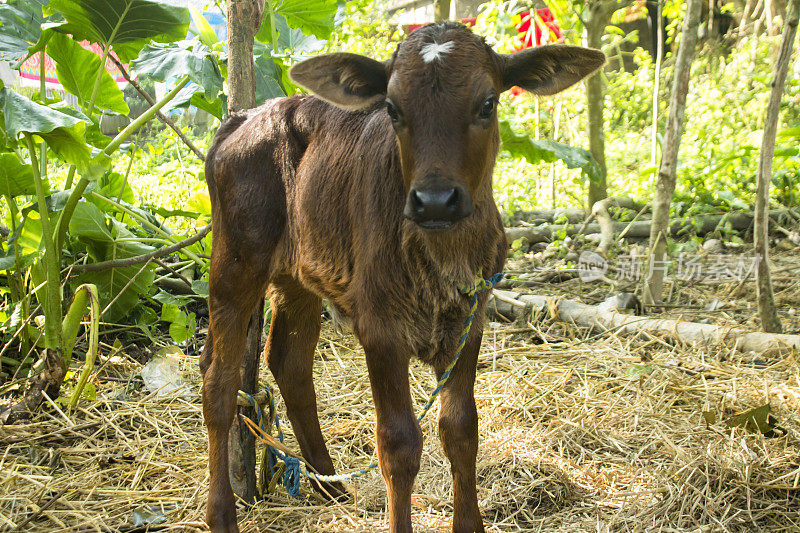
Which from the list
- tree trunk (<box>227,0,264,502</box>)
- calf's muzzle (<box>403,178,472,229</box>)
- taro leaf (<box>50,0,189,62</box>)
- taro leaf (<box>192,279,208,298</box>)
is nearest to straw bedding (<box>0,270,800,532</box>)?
tree trunk (<box>227,0,264,502</box>)

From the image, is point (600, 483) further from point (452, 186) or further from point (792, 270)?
point (792, 270)

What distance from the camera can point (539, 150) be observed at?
523cm

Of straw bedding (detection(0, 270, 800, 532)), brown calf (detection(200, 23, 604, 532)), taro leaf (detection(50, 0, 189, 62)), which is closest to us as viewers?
brown calf (detection(200, 23, 604, 532))

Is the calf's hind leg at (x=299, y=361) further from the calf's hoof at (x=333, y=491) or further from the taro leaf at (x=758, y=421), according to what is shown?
the taro leaf at (x=758, y=421)

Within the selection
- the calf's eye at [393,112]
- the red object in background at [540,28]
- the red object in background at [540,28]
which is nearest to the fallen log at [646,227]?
the red object in background at [540,28]

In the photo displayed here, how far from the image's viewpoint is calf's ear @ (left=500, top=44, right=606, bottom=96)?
279 cm

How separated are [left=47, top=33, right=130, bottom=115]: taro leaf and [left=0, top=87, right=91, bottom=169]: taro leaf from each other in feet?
3.43

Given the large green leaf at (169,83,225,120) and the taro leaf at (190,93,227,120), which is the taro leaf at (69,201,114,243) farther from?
the taro leaf at (190,93,227,120)

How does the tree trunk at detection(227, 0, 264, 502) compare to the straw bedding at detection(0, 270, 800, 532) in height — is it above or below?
above

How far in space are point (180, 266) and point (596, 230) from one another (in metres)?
5.19

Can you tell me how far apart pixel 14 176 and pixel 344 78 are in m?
2.83

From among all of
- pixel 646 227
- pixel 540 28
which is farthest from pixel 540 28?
pixel 646 227

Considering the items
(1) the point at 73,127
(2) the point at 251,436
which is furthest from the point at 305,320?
(1) the point at 73,127

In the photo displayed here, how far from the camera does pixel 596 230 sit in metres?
8.62
